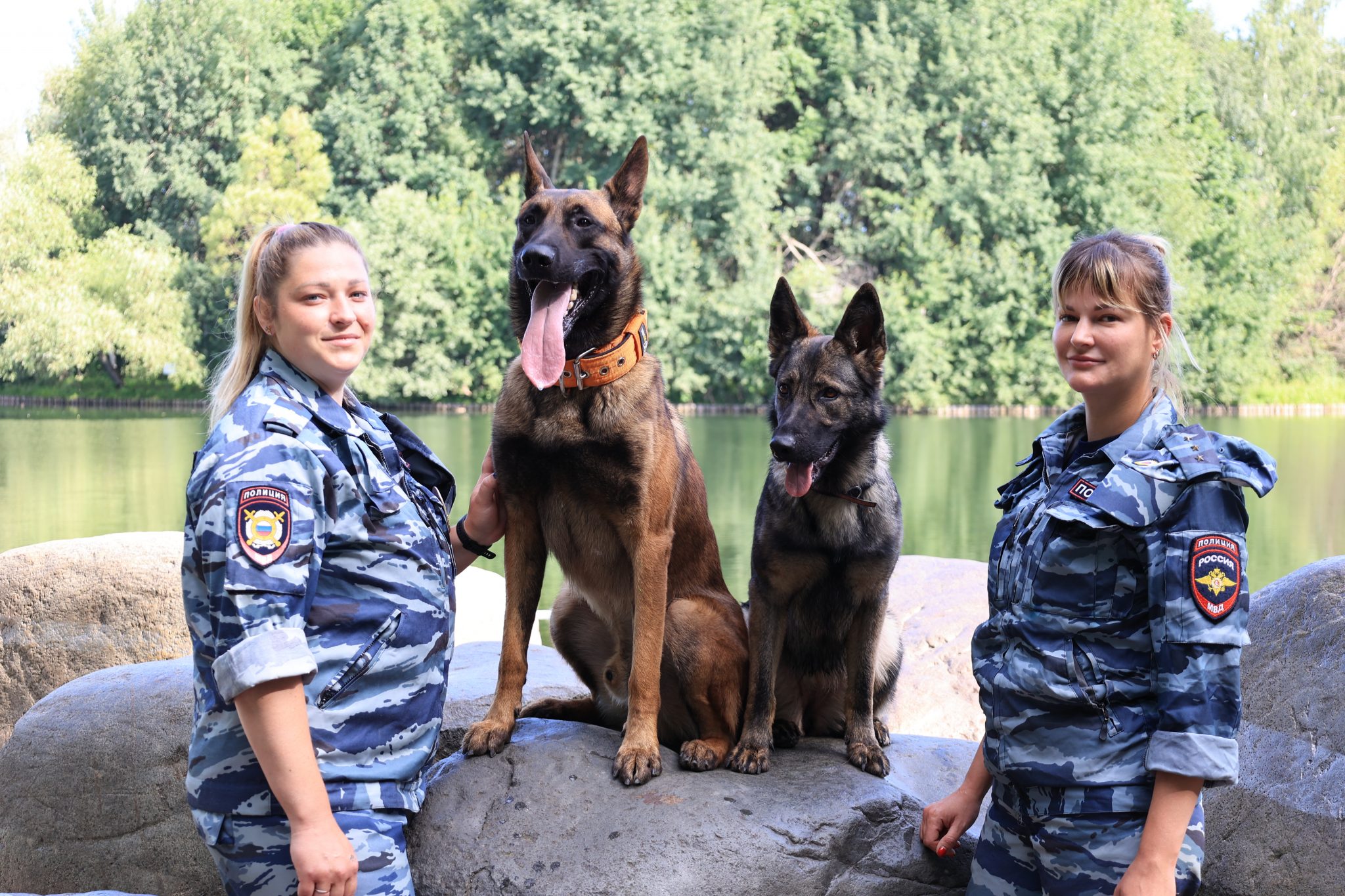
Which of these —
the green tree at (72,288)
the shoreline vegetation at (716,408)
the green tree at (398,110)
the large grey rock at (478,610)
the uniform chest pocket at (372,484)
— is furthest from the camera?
the green tree at (398,110)

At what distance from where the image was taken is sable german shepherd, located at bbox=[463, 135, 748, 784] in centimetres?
343

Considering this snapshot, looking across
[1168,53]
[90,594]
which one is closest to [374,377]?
[90,594]

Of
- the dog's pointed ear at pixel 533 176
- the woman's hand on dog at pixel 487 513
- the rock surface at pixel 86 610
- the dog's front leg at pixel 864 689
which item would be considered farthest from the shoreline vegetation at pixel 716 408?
the woman's hand on dog at pixel 487 513

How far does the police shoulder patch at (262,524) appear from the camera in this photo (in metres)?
2.25

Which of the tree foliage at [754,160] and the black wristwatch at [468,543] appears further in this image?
the tree foliage at [754,160]

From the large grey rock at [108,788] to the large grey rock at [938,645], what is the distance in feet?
12.0

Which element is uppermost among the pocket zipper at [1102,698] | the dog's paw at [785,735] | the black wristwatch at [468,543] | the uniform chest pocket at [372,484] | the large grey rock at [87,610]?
the uniform chest pocket at [372,484]

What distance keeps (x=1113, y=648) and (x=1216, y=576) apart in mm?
306

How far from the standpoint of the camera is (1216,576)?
2293 millimetres

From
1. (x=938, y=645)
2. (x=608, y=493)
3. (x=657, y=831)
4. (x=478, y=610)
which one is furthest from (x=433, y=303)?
(x=657, y=831)

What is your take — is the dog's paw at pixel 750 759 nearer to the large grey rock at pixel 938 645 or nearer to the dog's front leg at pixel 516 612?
the dog's front leg at pixel 516 612

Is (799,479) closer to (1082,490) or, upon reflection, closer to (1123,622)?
(1082,490)

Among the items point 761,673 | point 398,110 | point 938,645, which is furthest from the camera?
point 398,110

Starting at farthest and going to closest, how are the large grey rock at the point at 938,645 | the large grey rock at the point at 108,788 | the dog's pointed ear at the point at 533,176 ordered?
the large grey rock at the point at 938,645 < the large grey rock at the point at 108,788 < the dog's pointed ear at the point at 533,176
